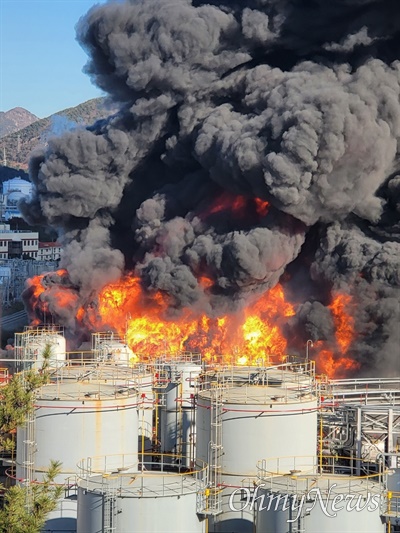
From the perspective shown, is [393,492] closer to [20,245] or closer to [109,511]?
[109,511]

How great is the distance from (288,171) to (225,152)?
4813 millimetres

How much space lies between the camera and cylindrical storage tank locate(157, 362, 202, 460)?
44.5 m

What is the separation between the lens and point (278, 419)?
123 feet

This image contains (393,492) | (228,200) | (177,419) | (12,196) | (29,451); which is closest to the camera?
(393,492)

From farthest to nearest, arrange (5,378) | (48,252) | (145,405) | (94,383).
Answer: (48,252)
(145,405)
(5,378)
(94,383)

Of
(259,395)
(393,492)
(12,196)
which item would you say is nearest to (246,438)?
(259,395)

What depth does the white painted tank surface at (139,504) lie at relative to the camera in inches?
1227

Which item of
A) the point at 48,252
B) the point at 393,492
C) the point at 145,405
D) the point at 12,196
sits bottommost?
the point at 393,492

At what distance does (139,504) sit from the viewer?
31125 mm

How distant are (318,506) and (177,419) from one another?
1505 centimetres

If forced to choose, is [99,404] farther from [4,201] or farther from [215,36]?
[4,201]

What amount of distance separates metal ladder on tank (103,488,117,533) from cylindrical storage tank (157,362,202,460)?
12.0m

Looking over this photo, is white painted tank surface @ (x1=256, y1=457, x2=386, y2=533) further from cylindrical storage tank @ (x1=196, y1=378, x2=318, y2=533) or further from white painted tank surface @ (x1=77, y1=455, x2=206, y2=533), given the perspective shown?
cylindrical storage tank @ (x1=196, y1=378, x2=318, y2=533)

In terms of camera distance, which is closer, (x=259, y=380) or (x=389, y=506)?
(x=389, y=506)
